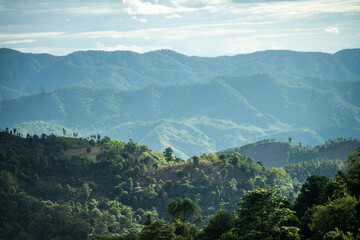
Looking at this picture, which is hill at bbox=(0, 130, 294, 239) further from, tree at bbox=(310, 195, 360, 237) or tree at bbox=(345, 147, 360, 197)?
tree at bbox=(310, 195, 360, 237)

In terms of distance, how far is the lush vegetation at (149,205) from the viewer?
65312mm

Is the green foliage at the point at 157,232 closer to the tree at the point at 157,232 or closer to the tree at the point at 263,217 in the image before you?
the tree at the point at 157,232

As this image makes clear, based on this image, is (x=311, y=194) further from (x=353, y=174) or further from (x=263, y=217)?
(x=263, y=217)

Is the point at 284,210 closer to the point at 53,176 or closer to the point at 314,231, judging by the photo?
the point at 314,231

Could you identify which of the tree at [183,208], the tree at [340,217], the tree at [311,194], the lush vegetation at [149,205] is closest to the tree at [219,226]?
the lush vegetation at [149,205]

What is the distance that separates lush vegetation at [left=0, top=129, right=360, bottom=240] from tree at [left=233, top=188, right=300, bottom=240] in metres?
0.15

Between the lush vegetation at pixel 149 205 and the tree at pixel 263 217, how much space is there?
0.49ft

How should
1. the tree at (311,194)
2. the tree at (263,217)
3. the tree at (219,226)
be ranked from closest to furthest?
the tree at (263,217)
the tree at (219,226)
the tree at (311,194)

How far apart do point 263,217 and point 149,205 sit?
124 metres

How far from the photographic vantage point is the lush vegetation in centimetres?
6531

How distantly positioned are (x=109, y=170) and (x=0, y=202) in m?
53.6

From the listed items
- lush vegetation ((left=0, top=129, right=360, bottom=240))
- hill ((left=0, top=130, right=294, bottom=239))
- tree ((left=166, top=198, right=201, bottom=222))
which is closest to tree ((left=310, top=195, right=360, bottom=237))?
lush vegetation ((left=0, top=129, right=360, bottom=240))

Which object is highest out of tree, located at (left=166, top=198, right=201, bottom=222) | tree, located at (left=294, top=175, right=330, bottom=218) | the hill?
tree, located at (left=294, top=175, right=330, bottom=218)

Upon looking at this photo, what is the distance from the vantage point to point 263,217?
215ft
